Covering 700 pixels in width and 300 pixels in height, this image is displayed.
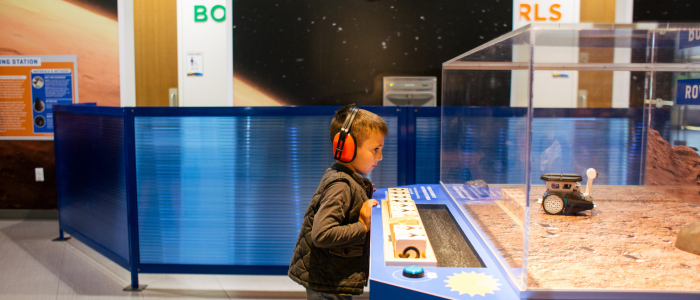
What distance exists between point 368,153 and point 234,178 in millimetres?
1329

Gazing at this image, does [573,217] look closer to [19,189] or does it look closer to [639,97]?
[639,97]

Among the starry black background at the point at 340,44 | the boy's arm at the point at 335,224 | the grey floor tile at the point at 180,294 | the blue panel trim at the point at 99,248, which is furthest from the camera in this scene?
the starry black background at the point at 340,44

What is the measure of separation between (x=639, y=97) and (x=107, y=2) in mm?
4370

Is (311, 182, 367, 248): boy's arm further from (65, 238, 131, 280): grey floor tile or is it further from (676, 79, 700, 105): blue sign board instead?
(65, 238, 131, 280): grey floor tile

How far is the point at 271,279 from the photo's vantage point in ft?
9.65

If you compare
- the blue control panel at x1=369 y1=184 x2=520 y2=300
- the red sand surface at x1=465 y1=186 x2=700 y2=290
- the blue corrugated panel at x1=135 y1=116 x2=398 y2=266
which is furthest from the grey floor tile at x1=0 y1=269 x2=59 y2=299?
the red sand surface at x1=465 y1=186 x2=700 y2=290

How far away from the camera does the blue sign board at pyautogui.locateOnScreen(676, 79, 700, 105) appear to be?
157cm

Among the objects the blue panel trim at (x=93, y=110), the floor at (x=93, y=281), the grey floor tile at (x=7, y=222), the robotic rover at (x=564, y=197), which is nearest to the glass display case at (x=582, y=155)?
the robotic rover at (x=564, y=197)

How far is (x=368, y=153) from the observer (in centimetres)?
140

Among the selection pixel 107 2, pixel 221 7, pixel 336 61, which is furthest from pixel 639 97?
pixel 107 2

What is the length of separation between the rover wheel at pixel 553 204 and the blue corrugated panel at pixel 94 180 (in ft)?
7.05

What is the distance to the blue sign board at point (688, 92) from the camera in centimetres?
157

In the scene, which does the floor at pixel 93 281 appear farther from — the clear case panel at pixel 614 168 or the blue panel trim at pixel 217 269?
the clear case panel at pixel 614 168

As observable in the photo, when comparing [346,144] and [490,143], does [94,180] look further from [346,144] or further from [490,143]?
[490,143]
